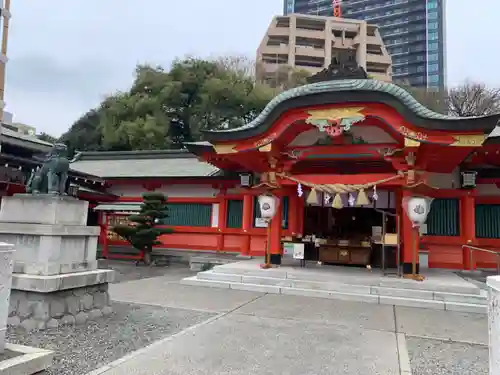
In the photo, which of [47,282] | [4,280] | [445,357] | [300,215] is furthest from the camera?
[300,215]

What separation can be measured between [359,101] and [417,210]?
281cm

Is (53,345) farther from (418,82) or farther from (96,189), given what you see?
(418,82)

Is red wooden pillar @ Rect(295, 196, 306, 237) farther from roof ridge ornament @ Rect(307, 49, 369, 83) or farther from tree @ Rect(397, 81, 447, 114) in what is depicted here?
tree @ Rect(397, 81, 447, 114)

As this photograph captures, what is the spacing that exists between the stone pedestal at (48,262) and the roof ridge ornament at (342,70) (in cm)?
693

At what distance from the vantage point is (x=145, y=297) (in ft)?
24.2

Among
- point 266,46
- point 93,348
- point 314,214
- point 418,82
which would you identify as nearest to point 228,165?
point 314,214

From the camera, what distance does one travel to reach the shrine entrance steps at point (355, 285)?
7.30 m

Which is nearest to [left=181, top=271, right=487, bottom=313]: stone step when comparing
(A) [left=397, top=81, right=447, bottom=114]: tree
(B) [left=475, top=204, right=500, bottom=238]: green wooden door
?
(B) [left=475, top=204, right=500, bottom=238]: green wooden door

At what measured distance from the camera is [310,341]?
190 inches

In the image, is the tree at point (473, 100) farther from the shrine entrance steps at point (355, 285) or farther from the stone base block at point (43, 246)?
the stone base block at point (43, 246)

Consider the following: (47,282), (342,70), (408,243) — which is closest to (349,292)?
(408,243)

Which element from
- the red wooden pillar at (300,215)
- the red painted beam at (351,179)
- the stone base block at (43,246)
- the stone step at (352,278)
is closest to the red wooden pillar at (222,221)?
the red wooden pillar at (300,215)

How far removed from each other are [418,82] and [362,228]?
66.9m

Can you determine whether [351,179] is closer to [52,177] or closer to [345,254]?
[345,254]
